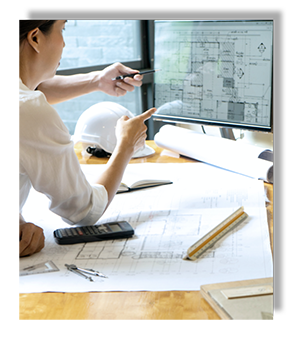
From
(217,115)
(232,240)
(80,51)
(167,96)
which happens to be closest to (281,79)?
(232,240)

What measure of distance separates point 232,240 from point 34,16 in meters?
0.47

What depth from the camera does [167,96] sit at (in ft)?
4.07

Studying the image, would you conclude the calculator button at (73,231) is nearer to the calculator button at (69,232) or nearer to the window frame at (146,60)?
the calculator button at (69,232)

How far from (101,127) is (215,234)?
632 mm

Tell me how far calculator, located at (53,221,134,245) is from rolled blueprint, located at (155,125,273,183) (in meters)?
0.42

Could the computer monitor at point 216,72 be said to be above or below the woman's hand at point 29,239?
above

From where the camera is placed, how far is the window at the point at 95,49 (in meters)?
2.05

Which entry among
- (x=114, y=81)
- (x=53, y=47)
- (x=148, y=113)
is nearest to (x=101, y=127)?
(x=114, y=81)

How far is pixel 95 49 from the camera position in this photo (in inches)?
83.4

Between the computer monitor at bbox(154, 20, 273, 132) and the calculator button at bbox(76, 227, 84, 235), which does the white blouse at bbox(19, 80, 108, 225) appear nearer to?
the calculator button at bbox(76, 227, 84, 235)

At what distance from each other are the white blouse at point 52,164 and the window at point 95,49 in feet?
4.23

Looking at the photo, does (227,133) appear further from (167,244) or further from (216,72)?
(167,244)

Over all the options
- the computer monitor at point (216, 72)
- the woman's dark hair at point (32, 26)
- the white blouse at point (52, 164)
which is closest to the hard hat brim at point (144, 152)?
the computer monitor at point (216, 72)

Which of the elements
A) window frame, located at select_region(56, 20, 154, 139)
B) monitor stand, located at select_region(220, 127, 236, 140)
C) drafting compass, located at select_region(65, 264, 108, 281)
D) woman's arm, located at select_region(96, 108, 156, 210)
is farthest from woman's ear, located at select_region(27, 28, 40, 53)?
window frame, located at select_region(56, 20, 154, 139)
